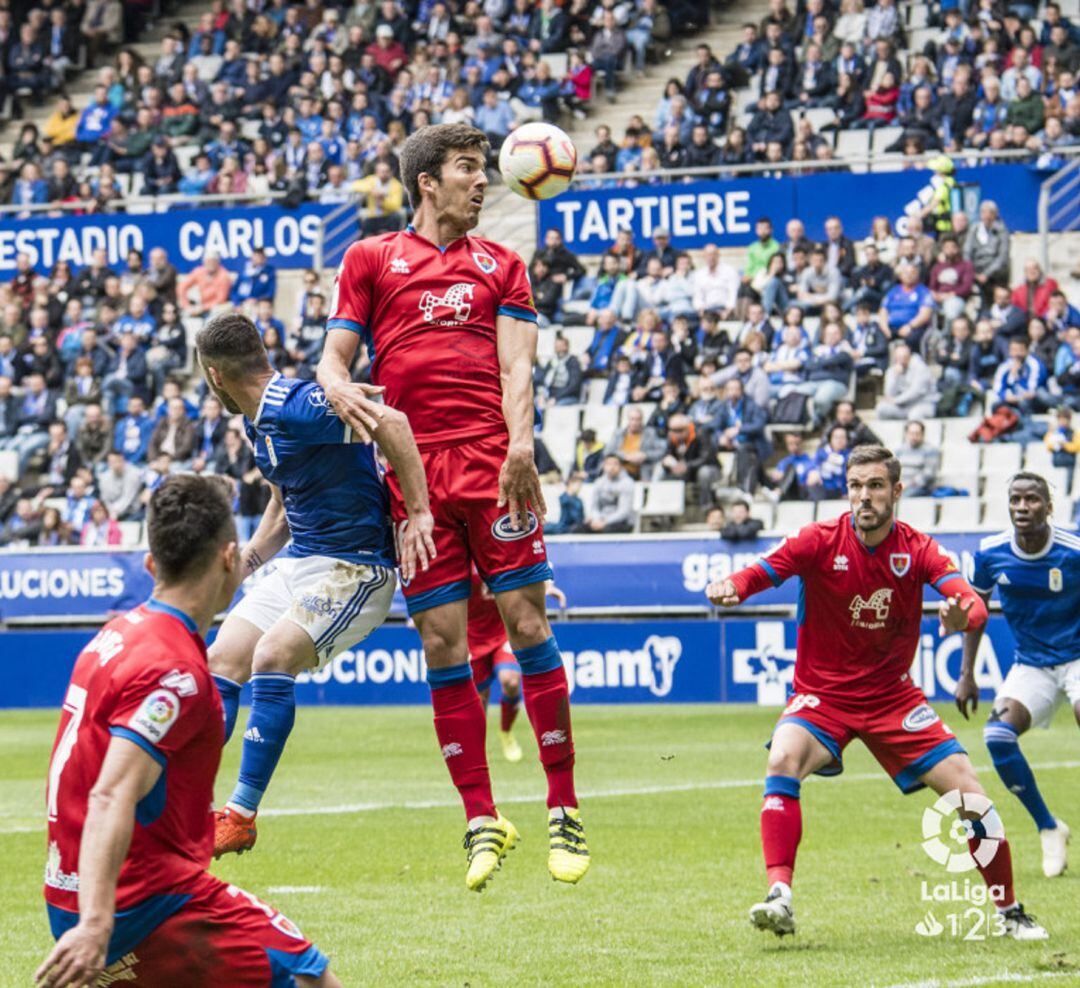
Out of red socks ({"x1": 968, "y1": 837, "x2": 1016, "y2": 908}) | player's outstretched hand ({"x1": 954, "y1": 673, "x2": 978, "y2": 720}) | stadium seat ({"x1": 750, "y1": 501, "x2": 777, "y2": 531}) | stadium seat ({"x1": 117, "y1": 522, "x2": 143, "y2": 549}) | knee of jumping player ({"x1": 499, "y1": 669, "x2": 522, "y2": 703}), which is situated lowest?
stadium seat ({"x1": 117, "y1": 522, "x2": 143, "y2": 549})

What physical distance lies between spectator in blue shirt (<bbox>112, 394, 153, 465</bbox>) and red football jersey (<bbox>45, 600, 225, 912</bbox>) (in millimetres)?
22537

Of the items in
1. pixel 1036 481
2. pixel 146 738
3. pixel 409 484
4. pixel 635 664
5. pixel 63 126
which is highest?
pixel 146 738

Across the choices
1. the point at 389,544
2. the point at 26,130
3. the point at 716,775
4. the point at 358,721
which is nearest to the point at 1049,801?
the point at 716,775

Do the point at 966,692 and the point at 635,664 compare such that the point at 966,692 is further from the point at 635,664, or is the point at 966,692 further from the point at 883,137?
the point at 883,137

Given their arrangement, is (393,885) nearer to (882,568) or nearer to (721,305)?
(882,568)

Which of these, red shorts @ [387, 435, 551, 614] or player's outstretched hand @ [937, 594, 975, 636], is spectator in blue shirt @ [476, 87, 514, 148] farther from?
red shorts @ [387, 435, 551, 614]

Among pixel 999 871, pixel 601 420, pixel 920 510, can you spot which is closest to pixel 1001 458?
pixel 920 510

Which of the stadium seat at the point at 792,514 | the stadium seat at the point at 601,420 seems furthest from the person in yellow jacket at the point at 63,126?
the stadium seat at the point at 792,514

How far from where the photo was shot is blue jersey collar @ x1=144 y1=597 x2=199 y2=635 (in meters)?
5.25

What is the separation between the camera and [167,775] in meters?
5.21

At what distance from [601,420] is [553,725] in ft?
59.4

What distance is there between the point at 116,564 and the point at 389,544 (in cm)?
1704

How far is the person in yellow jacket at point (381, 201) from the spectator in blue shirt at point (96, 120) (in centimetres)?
684

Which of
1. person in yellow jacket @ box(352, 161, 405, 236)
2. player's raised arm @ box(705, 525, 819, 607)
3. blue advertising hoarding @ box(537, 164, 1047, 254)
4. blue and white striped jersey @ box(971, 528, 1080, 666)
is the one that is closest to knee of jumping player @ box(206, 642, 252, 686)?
player's raised arm @ box(705, 525, 819, 607)
